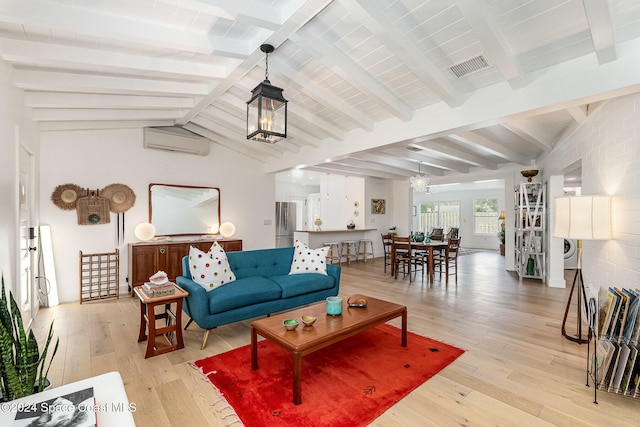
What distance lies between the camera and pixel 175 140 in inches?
216

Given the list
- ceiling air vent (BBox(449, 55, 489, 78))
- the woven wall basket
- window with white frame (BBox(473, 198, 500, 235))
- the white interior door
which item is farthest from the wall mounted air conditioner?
window with white frame (BBox(473, 198, 500, 235))

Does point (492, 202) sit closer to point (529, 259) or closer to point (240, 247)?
point (529, 259)

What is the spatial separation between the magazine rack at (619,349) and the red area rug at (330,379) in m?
0.99

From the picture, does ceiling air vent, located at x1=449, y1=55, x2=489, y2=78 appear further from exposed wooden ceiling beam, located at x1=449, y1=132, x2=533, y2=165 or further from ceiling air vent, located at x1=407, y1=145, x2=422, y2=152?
ceiling air vent, located at x1=407, y1=145, x2=422, y2=152

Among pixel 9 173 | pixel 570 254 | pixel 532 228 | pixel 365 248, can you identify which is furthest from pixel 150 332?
pixel 570 254

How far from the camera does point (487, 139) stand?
5043 millimetres

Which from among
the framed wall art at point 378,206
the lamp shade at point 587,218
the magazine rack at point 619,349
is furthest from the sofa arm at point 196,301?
the framed wall art at point 378,206

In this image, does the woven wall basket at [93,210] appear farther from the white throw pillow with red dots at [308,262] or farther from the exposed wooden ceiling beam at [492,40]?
the exposed wooden ceiling beam at [492,40]

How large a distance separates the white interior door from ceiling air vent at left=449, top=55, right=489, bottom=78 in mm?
4499

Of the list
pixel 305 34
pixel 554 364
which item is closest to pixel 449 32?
pixel 305 34

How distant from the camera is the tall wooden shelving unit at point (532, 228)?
5.89m

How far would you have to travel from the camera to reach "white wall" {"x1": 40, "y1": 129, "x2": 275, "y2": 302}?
4652 mm

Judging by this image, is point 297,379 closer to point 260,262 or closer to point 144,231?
point 260,262

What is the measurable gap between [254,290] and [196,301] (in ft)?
1.89
